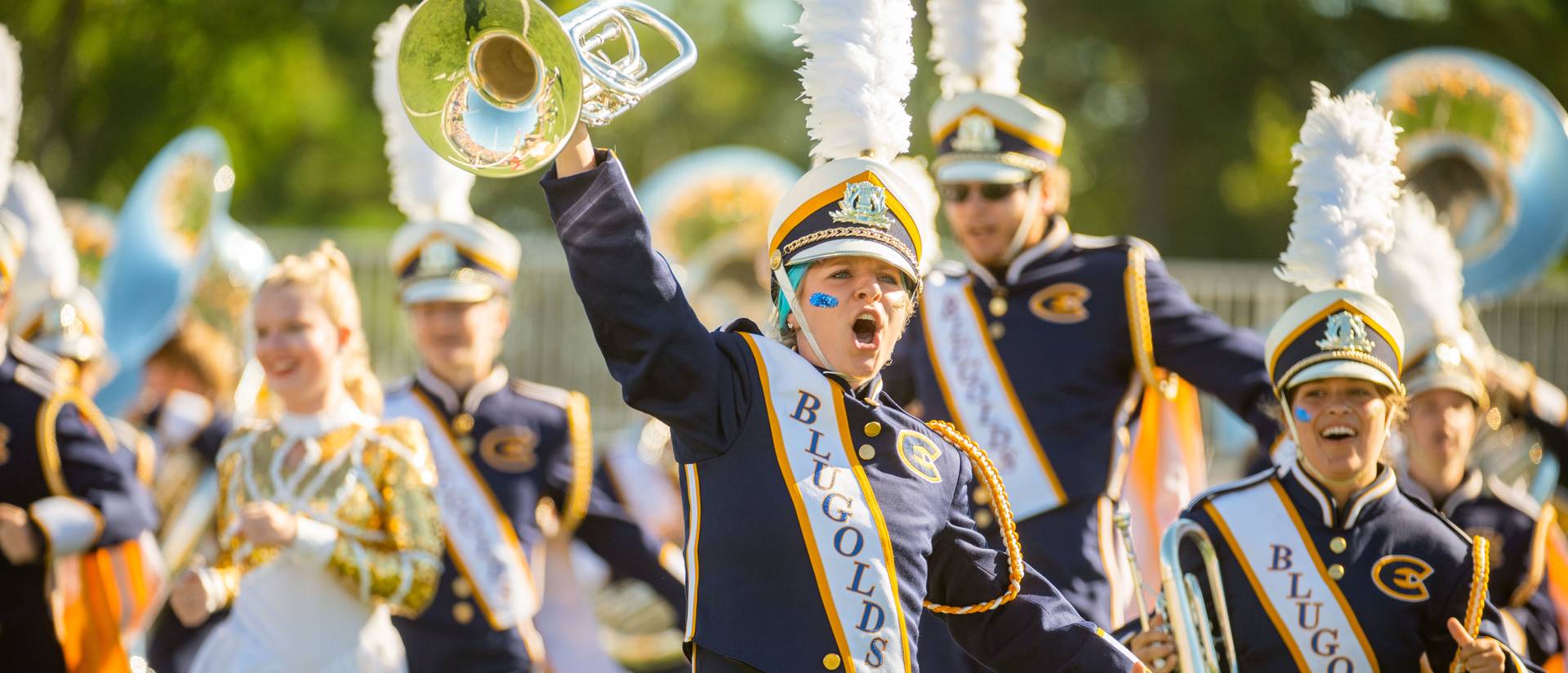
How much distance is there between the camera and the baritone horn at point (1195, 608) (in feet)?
15.4

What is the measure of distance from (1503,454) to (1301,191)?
198 inches

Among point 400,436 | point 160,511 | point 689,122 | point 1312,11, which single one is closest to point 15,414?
point 400,436

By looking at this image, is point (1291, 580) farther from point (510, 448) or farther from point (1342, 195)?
point (510, 448)

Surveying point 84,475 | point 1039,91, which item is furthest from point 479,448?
point 1039,91

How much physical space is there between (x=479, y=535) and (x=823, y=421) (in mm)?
3351

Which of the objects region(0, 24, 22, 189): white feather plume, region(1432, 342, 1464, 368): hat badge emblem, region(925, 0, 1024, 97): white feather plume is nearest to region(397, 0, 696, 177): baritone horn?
region(925, 0, 1024, 97): white feather plume

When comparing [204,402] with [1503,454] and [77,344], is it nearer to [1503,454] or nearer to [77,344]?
[77,344]

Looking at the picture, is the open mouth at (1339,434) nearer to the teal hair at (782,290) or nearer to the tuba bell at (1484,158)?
the teal hair at (782,290)

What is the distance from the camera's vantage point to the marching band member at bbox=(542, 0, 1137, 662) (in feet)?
12.4

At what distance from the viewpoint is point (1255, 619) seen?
5055mm

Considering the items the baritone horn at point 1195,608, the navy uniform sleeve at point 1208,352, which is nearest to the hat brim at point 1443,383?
the navy uniform sleeve at point 1208,352

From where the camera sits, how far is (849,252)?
4.02m

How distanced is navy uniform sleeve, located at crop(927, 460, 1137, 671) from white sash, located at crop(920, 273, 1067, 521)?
64.9 inches

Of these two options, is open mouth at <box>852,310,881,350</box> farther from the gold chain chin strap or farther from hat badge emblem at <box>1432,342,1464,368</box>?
hat badge emblem at <box>1432,342,1464,368</box>
